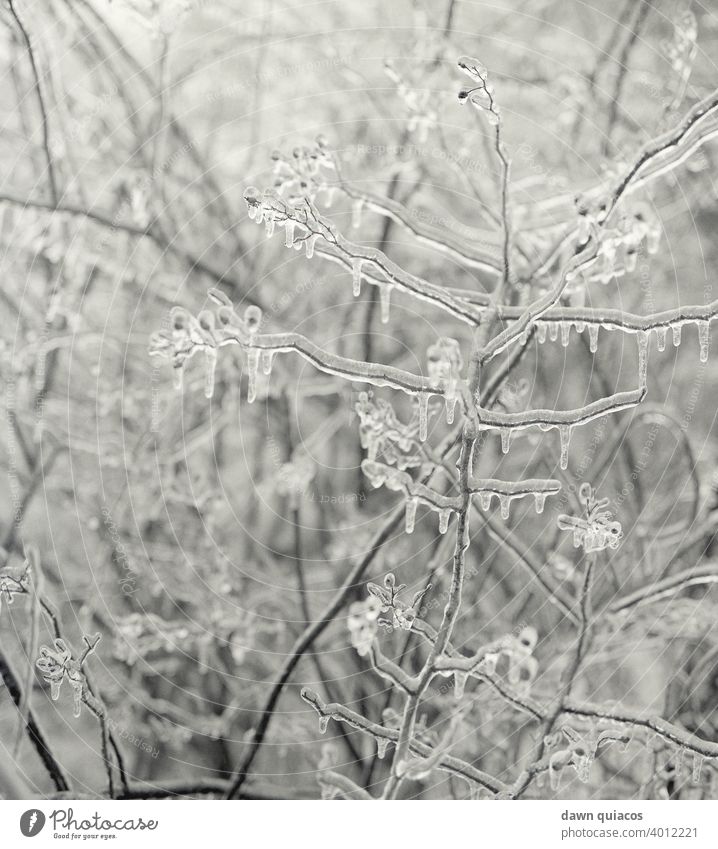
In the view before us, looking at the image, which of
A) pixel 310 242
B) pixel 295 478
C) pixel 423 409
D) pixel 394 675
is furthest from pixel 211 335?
pixel 394 675

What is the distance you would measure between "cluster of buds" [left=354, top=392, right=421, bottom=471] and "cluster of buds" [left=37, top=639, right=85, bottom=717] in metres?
0.59

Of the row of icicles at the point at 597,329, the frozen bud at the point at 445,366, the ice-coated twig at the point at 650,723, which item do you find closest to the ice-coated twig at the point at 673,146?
the row of icicles at the point at 597,329

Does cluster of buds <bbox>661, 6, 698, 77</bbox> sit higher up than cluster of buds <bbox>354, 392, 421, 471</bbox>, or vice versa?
cluster of buds <bbox>661, 6, 698, 77</bbox>

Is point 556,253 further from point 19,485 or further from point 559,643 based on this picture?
point 19,485

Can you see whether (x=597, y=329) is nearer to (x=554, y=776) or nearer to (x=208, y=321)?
(x=208, y=321)

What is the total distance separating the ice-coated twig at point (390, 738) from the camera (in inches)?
43.3

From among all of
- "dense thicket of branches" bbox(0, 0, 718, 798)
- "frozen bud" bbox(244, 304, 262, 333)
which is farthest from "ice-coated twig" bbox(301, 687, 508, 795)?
"frozen bud" bbox(244, 304, 262, 333)

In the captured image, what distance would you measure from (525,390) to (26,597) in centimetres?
92

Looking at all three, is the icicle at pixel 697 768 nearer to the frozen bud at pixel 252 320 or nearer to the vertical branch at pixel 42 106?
the frozen bud at pixel 252 320

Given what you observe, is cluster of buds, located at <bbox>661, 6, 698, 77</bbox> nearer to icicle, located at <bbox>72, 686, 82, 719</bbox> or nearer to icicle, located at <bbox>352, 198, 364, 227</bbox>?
icicle, located at <bbox>352, 198, 364, 227</bbox>

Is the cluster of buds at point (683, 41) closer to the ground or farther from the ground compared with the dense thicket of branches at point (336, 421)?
farther from the ground

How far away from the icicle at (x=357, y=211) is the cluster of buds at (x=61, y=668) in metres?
0.85

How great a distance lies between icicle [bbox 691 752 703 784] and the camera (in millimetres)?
1204

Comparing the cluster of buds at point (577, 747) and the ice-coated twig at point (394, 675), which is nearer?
the ice-coated twig at point (394, 675)
